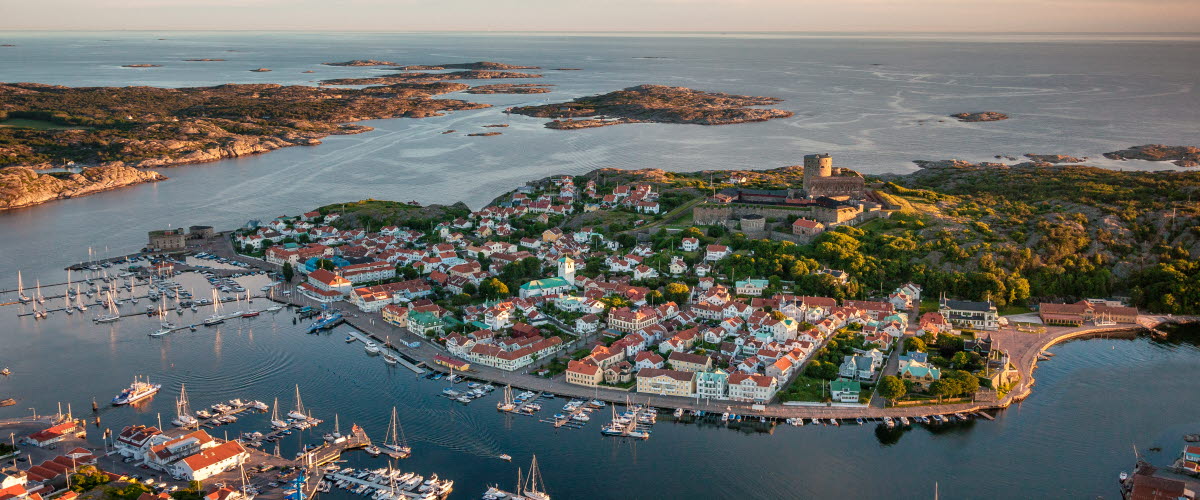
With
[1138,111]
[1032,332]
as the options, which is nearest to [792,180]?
[1032,332]

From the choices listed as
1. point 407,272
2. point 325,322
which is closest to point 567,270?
point 407,272

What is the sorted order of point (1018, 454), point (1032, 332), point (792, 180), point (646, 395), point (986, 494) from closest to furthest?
point (986, 494) → point (1018, 454) → point (646, 395) → point (1032, 332) → point (792, 180)

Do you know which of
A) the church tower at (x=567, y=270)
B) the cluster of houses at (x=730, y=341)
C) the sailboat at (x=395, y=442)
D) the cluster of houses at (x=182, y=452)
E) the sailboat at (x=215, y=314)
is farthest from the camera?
the church tower at (x=567, y=270)

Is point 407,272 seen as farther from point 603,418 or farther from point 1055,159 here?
point 1055,159

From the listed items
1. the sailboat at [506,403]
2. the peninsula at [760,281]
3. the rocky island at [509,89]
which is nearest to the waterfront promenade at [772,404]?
the peninsula at [760,281]

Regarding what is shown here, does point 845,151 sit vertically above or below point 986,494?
above

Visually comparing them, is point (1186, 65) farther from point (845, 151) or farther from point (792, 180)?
point (792, 180)

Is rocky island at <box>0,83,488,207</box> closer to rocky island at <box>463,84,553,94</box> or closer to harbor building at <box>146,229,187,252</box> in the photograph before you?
rocky island at <box>463,84,553,94</box>

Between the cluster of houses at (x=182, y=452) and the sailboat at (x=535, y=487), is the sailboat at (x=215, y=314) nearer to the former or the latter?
the cluster of houses at (x=182, y=452)
